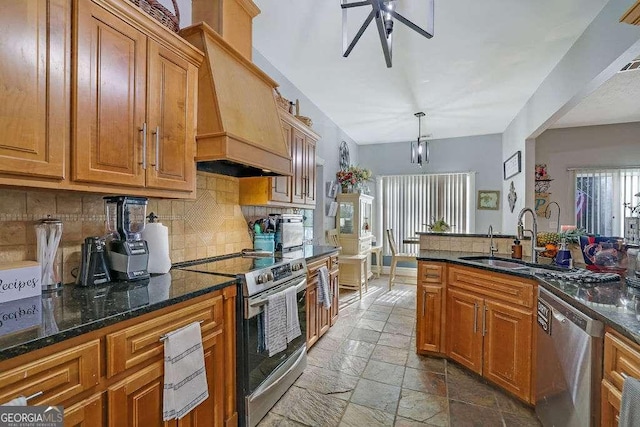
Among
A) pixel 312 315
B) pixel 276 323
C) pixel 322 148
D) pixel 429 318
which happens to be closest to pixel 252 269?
pixel 276 323

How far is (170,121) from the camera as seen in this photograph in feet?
5.48

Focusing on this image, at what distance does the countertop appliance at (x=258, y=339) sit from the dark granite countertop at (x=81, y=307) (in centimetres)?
19

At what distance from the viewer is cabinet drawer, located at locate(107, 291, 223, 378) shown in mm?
1051

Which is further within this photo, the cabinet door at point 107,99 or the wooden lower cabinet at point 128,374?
the cabinet door at point 107,99

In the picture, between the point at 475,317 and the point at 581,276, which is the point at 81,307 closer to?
the point at 475,317

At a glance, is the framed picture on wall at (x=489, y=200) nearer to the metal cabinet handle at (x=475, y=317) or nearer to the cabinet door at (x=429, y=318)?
the cabinet door at (x=429, y=318)

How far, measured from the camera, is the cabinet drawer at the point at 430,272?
2.57m

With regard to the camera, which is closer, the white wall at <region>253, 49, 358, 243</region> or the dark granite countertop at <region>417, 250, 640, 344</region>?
the dark granite countertop at <region>417, 250, 640, 344</region>

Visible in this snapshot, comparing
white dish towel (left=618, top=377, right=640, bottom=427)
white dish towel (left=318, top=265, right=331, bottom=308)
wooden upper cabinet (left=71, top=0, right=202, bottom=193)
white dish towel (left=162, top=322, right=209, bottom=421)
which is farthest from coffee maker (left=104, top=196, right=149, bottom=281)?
white dish towel (left=618, top=377, right=640, bottom=427)

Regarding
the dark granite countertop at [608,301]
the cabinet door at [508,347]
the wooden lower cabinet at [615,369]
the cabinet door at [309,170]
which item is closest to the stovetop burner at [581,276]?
the dark granite countertop at [608,301]

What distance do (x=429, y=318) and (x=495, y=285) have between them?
71cm

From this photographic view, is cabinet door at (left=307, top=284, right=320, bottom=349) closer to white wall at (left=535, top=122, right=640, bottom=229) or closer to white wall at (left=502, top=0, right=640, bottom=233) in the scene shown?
white wall at (left=502, top=0, right=640, bottom=233)

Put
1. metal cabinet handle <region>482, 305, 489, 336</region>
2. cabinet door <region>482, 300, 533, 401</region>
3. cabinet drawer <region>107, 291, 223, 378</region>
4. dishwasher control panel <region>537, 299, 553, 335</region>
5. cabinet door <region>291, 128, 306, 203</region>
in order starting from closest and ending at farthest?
cabinet drawer <region>107, 291, 223, 378</region> < dishwasher control panel <region>537, 299, 553, 335</region> < cabinet door <region>482, 300, 533, 401</region> < metal cabinet handle <region>482, 305, 489, 336</region> < cabinet door <region>291, 128, 306, 203</region>

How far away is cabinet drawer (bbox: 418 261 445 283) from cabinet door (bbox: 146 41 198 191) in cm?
200
